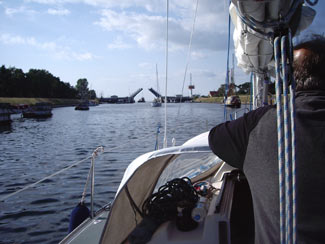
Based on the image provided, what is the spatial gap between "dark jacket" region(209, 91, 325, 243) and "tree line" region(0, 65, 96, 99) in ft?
272

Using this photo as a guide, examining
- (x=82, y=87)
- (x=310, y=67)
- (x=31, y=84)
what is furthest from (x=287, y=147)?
(x=82, y=87)

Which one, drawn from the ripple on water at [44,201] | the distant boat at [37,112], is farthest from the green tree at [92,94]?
the ripple on water at [44,201]

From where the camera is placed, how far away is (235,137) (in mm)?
1198

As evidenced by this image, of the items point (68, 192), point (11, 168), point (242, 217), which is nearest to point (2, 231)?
point (68, 192)

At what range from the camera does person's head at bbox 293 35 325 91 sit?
43.3 inches

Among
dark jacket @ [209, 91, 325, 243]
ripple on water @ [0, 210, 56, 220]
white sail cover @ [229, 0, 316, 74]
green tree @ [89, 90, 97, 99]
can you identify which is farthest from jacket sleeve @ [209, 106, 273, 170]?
green tree @ [89, 90, 97, 99]

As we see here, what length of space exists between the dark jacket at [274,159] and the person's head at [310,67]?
0.04m

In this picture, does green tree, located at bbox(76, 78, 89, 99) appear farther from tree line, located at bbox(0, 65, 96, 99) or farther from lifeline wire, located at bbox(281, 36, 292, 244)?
lifeline wire, located at bbox(281, 36, 292, 244)

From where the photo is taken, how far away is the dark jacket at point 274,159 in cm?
98

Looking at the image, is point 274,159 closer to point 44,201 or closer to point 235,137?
point 235,137

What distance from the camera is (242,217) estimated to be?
2445mm

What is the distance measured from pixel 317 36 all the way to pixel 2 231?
6.50m

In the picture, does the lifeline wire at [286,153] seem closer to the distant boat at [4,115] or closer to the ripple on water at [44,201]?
the ripple on water at [44,201]

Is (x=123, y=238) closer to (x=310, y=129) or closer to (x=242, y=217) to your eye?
(x=242, y=217)
